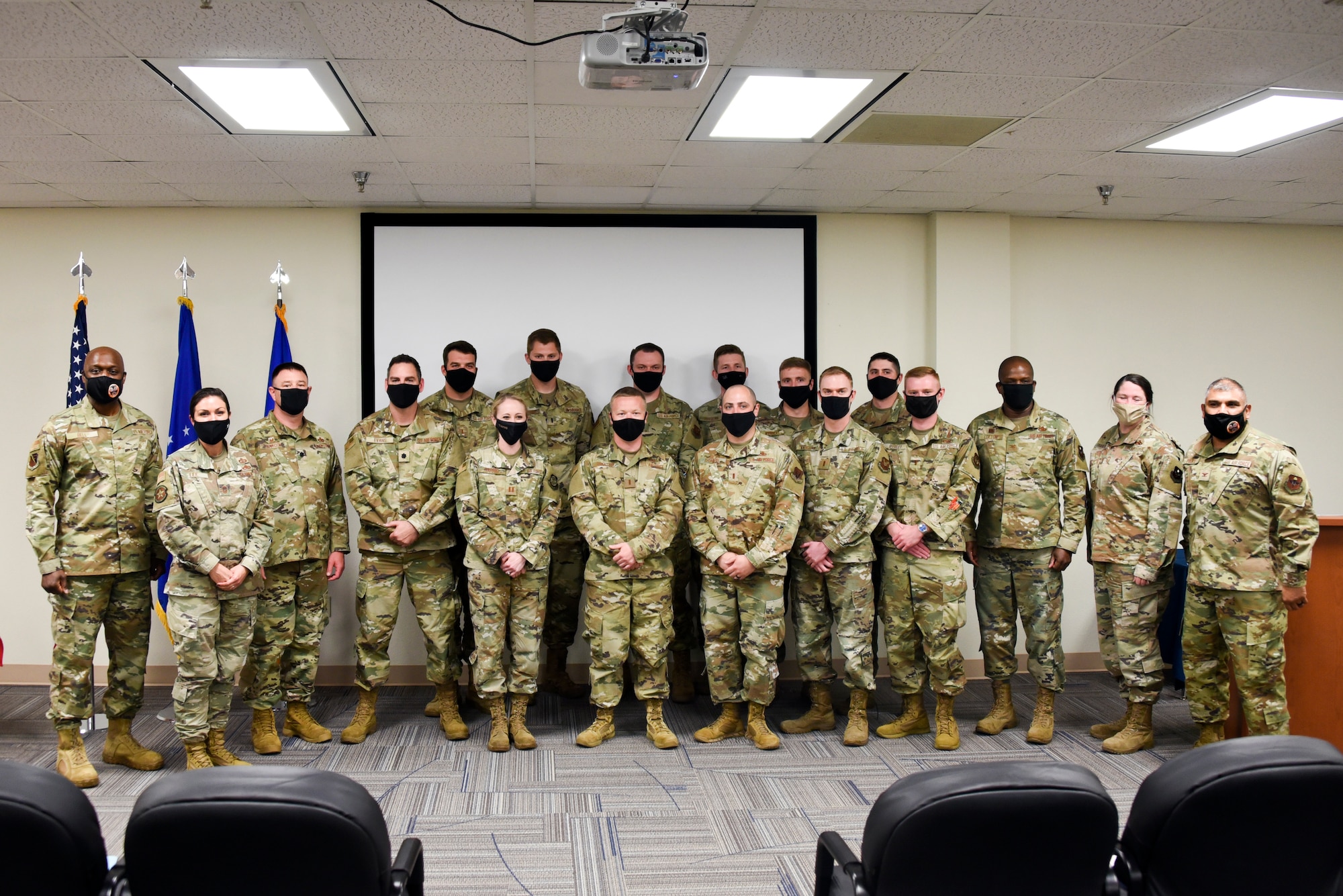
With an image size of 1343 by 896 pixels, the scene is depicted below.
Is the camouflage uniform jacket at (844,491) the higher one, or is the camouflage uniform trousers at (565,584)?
the camouflage uniform jacket at (844,491)

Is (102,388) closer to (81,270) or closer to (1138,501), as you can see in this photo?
(81,270)

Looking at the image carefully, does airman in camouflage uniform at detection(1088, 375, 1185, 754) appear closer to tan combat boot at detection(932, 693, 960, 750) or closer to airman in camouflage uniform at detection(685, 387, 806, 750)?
tan combat boot at detection(932, 693, 960, 750)

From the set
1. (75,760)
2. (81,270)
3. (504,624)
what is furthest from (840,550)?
(81,270)

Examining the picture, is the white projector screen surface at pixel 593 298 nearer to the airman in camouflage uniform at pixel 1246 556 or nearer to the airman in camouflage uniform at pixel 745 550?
the airman in camouflage uniform at pixel 745 550

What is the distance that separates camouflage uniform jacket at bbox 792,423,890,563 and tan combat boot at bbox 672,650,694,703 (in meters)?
1.01

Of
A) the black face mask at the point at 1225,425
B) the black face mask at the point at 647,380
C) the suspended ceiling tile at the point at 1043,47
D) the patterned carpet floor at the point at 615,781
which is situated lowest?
the patterned carpet floor at the point at 615,781

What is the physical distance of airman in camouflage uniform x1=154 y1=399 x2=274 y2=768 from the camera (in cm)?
357

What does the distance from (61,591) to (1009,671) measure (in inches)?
169

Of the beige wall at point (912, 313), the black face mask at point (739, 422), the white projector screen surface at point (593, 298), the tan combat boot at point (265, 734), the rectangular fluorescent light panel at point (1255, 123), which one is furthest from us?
the white projector screen surface at point (593, 298)

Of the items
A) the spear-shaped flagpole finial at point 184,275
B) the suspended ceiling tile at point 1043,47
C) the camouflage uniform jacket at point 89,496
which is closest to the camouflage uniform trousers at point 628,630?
the camouflage uniform jacket at point 89,496

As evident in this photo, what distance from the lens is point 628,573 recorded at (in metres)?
4.01

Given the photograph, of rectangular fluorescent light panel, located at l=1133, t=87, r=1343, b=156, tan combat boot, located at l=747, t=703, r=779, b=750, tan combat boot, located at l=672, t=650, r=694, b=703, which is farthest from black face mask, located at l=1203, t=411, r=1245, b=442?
tan combat boot, located at l=672, t=650, r=694, b=703

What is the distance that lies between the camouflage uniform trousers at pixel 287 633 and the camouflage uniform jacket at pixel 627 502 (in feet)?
4.26

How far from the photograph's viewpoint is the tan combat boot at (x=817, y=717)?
426 centimetres
